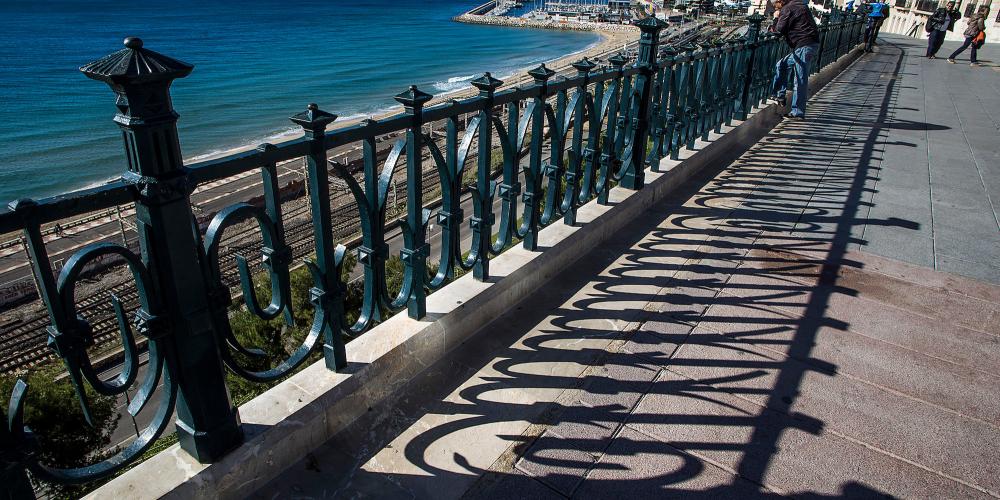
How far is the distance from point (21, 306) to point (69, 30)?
4080 inches

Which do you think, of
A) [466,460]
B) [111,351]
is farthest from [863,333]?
[111,351]

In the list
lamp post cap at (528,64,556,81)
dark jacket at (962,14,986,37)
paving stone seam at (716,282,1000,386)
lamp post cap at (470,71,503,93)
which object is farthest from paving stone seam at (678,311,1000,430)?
dark jacket at (962,14,986,37)

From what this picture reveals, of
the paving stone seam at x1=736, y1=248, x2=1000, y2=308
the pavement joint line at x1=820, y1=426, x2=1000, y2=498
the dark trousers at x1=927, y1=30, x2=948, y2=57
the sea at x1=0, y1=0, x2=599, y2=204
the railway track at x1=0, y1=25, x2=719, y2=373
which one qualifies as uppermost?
the dark trousers at x1=927, y1=30, x2=948, y2=57

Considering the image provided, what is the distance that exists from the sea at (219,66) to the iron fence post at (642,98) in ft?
11.9

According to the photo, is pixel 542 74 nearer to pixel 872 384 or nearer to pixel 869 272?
pixel 872 384

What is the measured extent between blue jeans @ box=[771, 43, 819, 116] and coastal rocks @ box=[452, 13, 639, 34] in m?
136

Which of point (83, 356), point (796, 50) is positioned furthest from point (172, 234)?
point (796, 50)

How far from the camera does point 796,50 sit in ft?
28.3

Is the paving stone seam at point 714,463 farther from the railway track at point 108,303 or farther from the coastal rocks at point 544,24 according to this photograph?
the coastal rocks at point 544,24

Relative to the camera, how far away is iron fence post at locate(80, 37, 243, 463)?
166 cm

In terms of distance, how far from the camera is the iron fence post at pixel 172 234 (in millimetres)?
1656

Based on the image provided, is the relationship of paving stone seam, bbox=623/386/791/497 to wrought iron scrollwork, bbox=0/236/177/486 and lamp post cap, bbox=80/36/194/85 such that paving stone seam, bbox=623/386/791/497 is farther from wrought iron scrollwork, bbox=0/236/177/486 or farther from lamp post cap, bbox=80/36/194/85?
lamp post cap, bbox=80/36/194/85

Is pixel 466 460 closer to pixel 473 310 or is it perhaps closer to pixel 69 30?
pixel 473 310

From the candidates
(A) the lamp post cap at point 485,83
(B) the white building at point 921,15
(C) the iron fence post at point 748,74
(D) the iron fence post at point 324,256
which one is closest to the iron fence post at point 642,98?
(A) the lamp post cap at point 485,83
